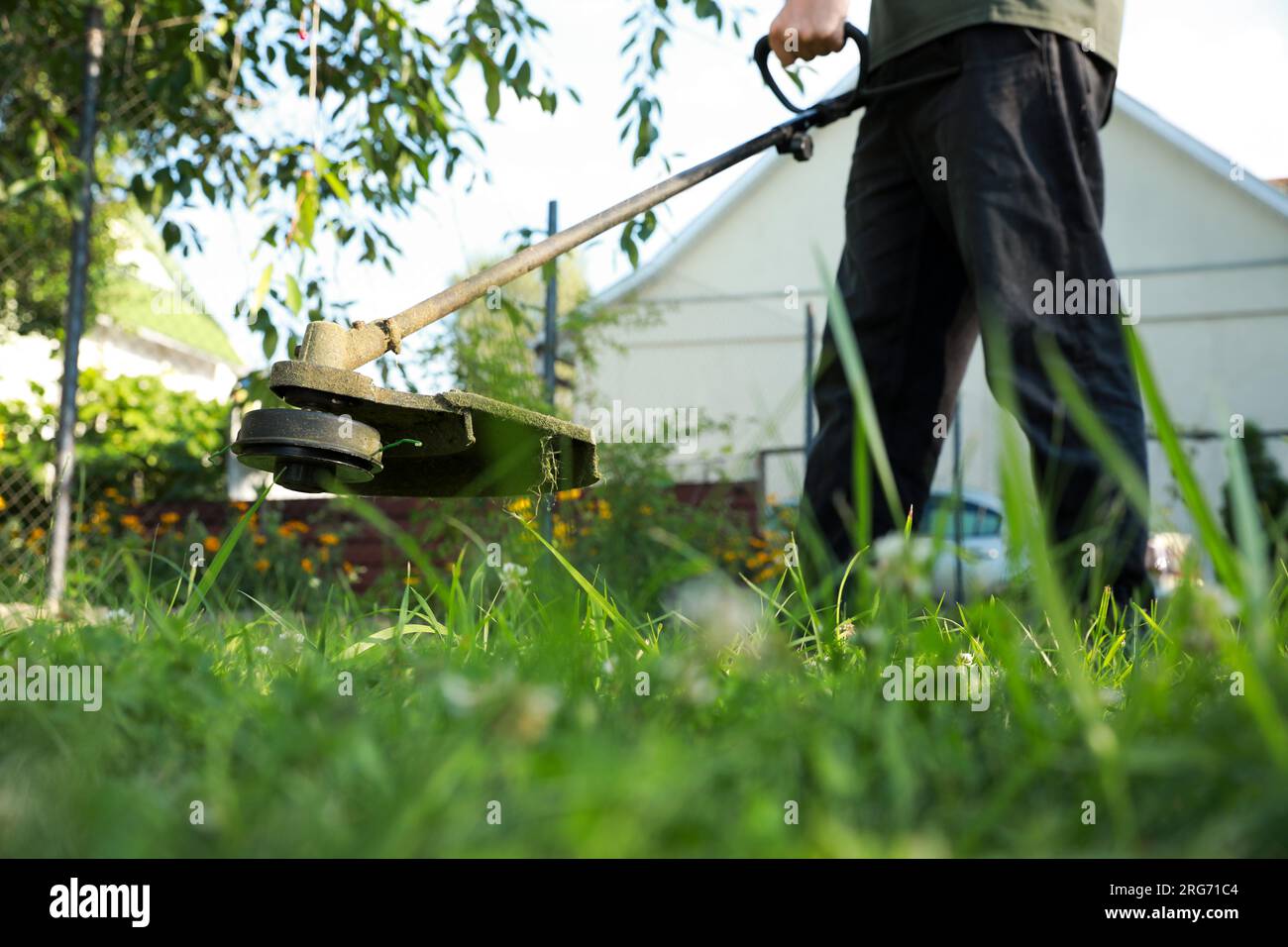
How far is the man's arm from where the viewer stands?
2.07 metres

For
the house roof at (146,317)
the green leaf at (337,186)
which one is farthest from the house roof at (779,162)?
the green leaf at (337,186)

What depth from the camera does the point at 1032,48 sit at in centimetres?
194

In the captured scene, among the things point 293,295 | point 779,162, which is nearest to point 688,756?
point 293,295

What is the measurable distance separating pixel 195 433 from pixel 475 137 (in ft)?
16.5

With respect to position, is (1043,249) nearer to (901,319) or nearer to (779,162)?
(901,319)

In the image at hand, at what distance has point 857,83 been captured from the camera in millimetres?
2131

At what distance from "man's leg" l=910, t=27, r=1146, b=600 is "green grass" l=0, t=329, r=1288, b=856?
76 centimetres

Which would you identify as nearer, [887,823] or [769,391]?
[887,823]

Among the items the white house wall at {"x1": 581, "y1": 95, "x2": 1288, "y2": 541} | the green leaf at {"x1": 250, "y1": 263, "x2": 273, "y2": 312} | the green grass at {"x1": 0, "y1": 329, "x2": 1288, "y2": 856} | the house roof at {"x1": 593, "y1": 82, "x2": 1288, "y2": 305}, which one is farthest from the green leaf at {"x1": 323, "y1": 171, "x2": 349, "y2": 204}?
the house roof at {"x1": 593, "y1": 82, "x2": 1288, "y2": 305}

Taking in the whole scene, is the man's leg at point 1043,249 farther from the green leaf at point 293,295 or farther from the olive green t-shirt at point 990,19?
the green leaf at point 293,295

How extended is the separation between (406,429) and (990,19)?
1.26 meters
